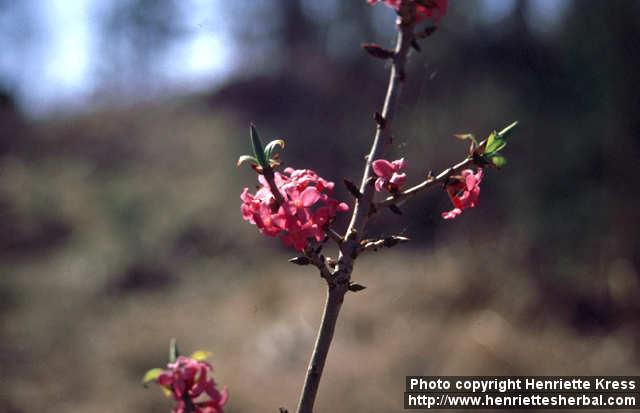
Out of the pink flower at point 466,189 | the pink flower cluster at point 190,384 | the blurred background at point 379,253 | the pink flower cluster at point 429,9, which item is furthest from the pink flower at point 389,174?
the blurred background at point 379,253

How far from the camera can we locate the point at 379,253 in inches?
307

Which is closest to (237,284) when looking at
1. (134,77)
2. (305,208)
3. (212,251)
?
(212,251)

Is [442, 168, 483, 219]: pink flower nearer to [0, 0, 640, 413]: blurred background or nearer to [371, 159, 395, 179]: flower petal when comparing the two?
[371, 159, 395, 179]: flower petal

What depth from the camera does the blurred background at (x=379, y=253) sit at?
5.28m

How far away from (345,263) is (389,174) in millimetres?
157

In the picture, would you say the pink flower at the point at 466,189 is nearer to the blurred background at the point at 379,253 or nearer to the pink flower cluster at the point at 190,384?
the pink flower cluster at the point at 190,384

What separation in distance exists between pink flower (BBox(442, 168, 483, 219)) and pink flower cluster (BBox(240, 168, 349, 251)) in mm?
A: 208

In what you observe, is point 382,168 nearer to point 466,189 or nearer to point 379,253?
point 466,189

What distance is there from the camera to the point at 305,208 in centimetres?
86

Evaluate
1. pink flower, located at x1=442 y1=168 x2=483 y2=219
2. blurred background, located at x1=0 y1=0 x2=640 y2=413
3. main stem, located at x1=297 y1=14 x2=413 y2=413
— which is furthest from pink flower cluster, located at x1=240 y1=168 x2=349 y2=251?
blurred background, located at x1=0 y1=0 x2=640 y2=413

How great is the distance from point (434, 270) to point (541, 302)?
1.41m

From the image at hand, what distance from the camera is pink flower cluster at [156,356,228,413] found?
948 millimetres

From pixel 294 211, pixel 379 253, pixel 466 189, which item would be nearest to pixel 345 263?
pixel 294 211

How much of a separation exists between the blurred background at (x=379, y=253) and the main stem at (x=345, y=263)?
2.58 metres
